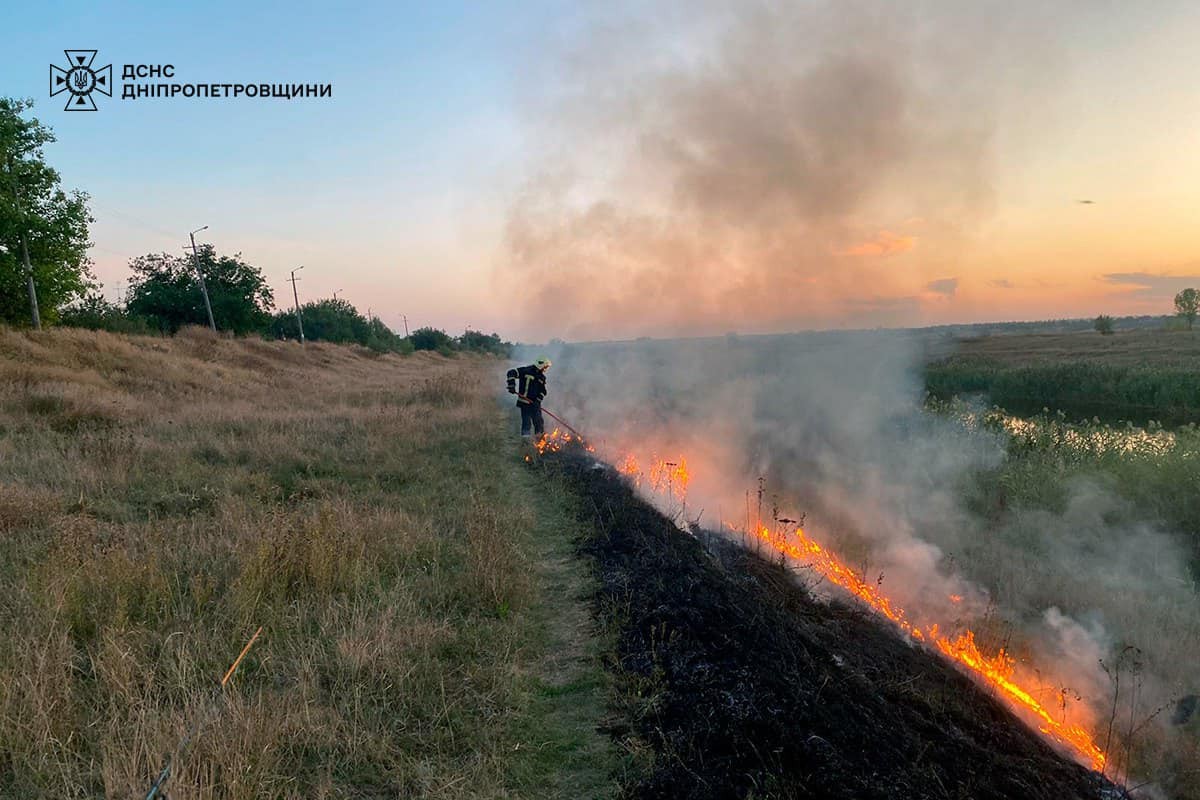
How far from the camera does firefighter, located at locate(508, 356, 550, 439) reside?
15.4 m

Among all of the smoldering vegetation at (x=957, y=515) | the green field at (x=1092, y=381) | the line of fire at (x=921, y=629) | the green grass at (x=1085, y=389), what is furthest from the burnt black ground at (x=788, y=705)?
the green grass at (x=1085, y=389)

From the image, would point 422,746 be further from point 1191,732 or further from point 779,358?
point 779,358

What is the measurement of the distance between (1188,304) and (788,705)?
83182 mm

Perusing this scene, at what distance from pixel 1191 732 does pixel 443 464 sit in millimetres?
10780

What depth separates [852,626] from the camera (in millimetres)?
6582

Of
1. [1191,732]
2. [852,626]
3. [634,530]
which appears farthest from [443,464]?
[1191,732]

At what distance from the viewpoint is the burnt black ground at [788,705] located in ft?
11.5

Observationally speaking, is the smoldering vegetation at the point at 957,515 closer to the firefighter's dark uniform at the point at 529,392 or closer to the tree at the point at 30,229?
the firefighter's dark uniform at the point at 529,392

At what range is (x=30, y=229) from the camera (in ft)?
71.9

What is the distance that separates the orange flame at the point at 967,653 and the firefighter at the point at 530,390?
767 centimetres

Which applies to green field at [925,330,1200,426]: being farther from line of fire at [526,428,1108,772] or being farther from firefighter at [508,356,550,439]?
firefighter at [508,356,550,439]

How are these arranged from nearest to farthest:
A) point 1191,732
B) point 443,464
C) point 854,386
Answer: point 1191,732 → point 443,464 → point 854,386

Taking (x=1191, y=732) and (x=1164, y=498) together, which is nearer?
(x=1191, y=732)

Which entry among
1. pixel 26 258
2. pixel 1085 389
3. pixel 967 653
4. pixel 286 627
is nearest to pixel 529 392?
pixel 286 627
